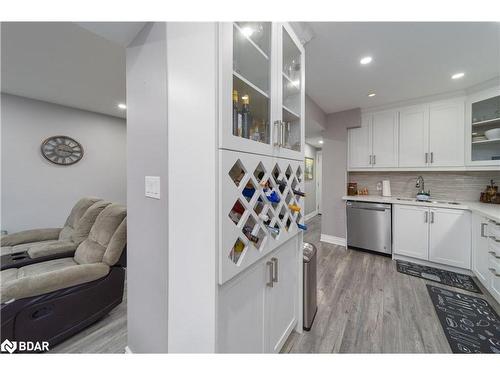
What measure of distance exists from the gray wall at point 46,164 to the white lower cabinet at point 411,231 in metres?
5.00

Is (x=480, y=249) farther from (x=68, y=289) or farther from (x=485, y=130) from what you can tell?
(x=68, y=289)

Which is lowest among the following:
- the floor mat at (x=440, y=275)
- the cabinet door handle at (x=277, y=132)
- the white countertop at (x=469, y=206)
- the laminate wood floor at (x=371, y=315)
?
the laminate wood floor at (x=371, y=315)

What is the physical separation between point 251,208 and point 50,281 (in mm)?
1570

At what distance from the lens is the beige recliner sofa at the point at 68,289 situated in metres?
1.21

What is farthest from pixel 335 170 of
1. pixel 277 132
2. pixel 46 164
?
pixel 46 164

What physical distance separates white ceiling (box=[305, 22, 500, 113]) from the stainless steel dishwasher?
1.63 meters

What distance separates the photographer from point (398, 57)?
1820 mm

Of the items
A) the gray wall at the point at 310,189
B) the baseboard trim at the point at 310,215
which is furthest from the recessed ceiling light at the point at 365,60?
the baseboard trim at the point at 310,215

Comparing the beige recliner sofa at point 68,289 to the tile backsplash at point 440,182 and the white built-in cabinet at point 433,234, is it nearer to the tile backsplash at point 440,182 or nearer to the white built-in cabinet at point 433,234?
the white built-in cabinet at point 433,234

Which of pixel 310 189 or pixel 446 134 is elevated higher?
pixel 446 134

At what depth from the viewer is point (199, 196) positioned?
77 cm

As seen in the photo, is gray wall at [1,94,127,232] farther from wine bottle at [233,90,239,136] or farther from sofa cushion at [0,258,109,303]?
wine bottle at [233,90,239,136]

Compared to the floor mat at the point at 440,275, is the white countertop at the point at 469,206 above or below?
above

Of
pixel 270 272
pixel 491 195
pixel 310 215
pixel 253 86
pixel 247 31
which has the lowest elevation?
pixel 310 215
